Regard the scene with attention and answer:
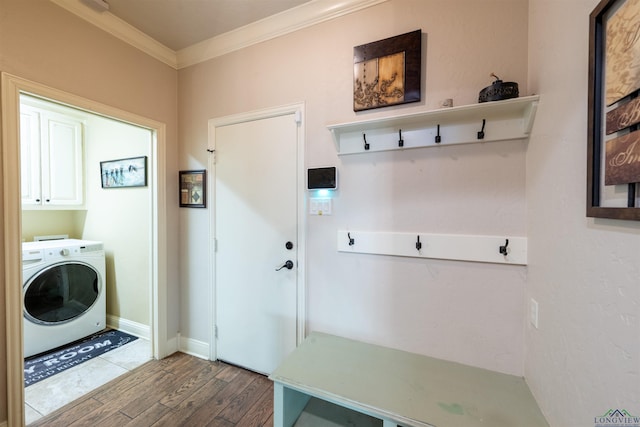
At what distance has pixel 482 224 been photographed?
1.33 metres

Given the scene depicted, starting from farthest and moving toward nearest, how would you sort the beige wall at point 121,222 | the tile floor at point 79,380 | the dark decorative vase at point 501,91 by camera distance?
the beige wall at point 121,222 → the tile floor at point 79,380 → the dark decorative vase at point 501,91

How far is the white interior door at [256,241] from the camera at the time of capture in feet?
5.98

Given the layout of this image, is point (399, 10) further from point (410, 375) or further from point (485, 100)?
point (410, 375)

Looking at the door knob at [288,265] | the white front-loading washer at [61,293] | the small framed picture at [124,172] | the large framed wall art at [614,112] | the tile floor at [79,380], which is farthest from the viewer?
the small framed picture at [124,172]

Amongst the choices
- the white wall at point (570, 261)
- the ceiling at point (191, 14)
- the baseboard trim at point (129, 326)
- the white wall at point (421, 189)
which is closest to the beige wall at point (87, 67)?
the ceiling at point (191, 14)

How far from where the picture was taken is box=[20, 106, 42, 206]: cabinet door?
2.49 m

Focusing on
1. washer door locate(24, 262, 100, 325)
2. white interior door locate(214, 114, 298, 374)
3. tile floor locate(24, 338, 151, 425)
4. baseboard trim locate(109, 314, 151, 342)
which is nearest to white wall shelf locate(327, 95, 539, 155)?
white interior door locate(214, 114, 298, 374)

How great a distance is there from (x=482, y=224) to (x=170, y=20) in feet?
8.29

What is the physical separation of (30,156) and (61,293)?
1.45 meters

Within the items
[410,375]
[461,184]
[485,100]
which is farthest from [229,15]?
[410,375]

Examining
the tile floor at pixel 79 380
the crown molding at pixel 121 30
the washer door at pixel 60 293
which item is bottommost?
the tile floor at pixel 79 380

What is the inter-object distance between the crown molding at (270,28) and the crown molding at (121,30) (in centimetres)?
12

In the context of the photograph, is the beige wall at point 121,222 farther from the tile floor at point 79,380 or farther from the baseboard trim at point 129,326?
the tile floor at point 79,380

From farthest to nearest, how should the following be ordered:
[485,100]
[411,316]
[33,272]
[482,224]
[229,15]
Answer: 1. [33,272]
2. [229,15]
3. [411,316]
4. [482,224]
5. [485,100]
